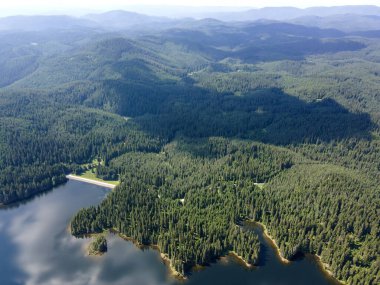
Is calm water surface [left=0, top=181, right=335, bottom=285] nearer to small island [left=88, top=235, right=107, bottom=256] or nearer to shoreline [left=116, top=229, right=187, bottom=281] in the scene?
shoreline [left=116, top=229, right=187, bottom=281]

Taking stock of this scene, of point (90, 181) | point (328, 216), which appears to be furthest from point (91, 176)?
point (328, 216)

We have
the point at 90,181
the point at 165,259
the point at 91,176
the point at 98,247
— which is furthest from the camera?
the point at 91,176

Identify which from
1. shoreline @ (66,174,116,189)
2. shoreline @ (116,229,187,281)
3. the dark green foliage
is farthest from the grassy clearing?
the dark green foliage

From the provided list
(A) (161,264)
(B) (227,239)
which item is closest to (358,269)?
(B) (227,239)

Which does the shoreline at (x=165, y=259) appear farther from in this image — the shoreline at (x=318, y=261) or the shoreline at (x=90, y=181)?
the shoreline at (x=90, y=181)

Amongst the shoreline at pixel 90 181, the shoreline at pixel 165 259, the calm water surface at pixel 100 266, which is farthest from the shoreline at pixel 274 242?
the shoreline at pixel 90 181

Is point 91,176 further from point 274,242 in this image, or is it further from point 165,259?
point 274,242

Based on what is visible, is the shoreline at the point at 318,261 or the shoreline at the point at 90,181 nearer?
the shoreline at the point at 318,261
